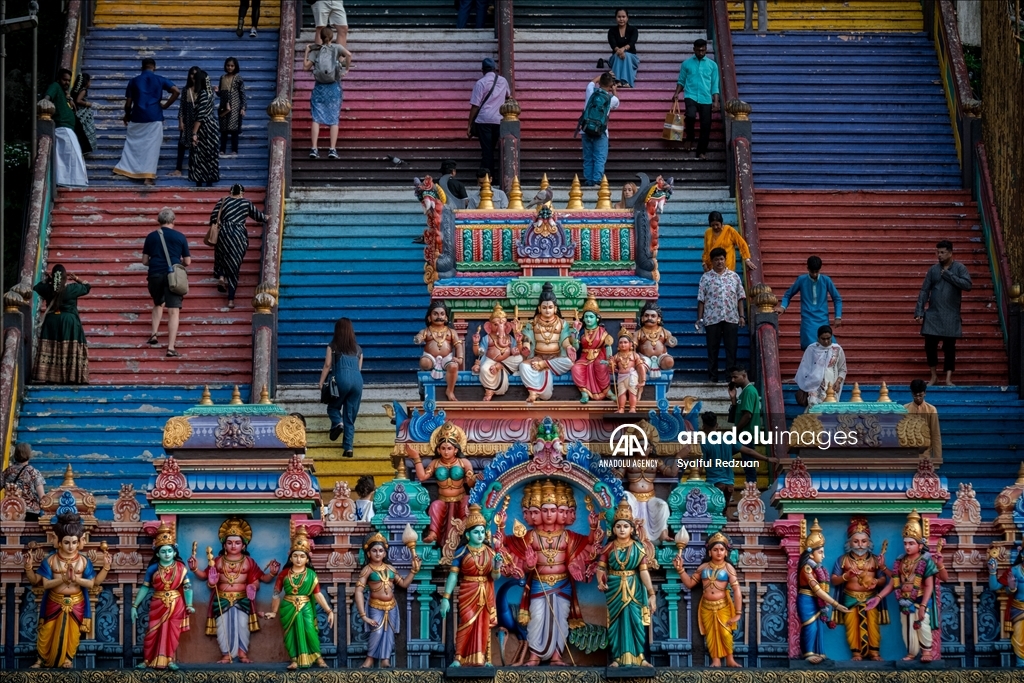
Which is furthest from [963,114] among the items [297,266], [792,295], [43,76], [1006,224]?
[43,76]

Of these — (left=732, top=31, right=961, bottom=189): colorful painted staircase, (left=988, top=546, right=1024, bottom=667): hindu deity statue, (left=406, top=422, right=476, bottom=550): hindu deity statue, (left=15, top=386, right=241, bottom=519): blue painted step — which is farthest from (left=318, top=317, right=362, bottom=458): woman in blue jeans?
(left=988, top=546, right=1024, bottom=667): hindu deity statue

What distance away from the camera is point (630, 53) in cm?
3812

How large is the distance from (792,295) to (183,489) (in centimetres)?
988

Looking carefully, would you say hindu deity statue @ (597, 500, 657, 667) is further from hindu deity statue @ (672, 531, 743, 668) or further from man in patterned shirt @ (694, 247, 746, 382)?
man in patterned shirt @ (694, 247, 746, 382)

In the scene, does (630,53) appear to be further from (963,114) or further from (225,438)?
(225,438)

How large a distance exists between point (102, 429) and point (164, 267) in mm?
2412

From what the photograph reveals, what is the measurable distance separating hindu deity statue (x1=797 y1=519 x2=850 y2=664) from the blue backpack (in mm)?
10827

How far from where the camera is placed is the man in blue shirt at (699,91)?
120 ft

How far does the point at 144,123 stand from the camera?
3625cm

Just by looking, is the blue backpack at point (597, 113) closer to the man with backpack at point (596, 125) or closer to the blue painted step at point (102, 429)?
the man with backpack at point (596, 125)

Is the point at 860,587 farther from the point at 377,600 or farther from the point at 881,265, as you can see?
the point at 881,265

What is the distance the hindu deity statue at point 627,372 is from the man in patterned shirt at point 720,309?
3.89 m

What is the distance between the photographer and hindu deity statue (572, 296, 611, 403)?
28.0 meters

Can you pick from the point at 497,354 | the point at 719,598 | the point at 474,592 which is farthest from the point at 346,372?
the point at 719,598
